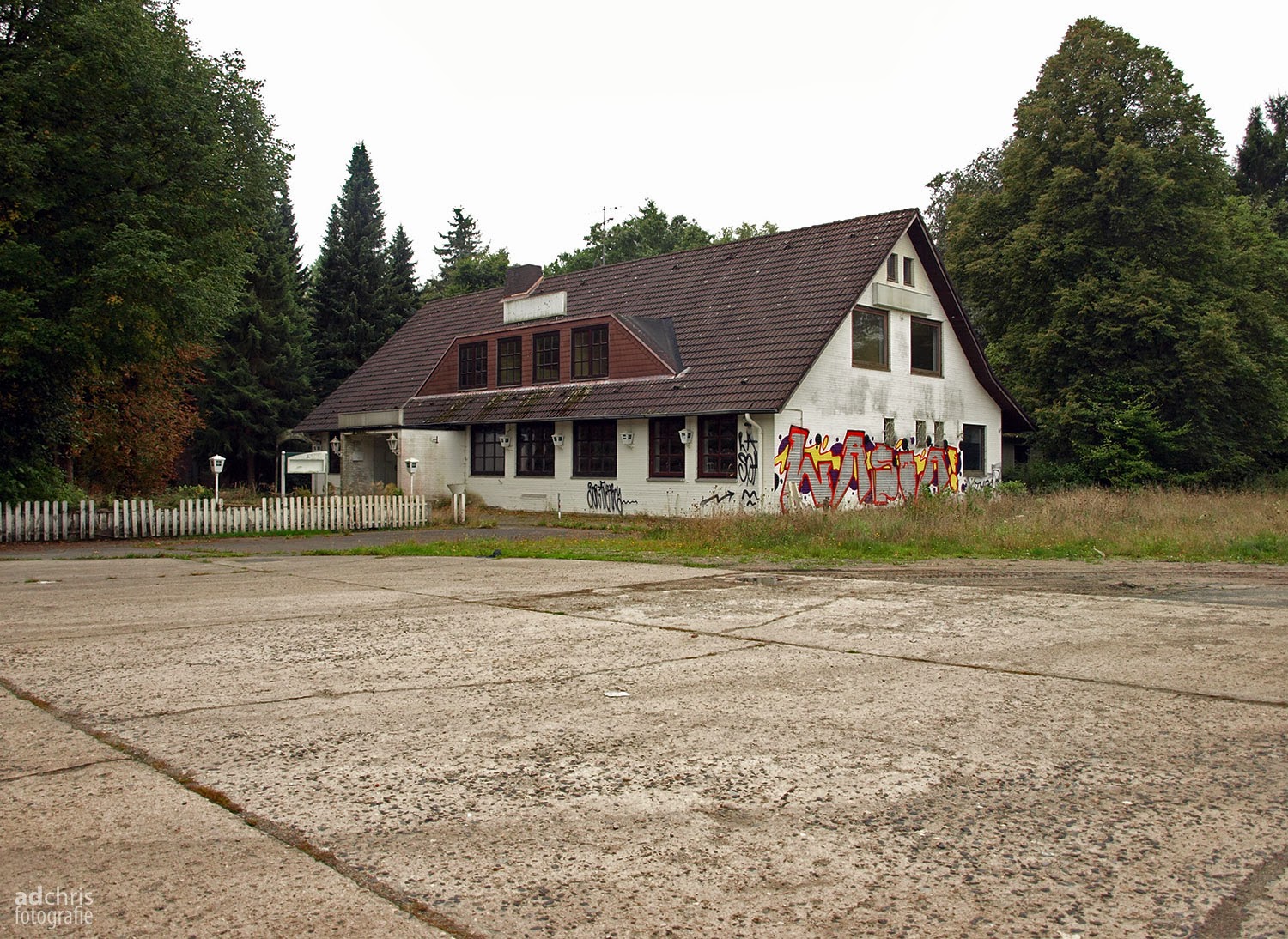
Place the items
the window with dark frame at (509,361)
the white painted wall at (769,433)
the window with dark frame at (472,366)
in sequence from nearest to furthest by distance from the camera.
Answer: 1. the white painted wall at (769,433)
2. the window with dark frame at (509,361)
3. the window with dark frame at (472,366)

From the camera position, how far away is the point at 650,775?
4336 mm

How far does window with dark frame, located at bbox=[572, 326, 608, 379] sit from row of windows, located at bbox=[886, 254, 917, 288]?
8009mm

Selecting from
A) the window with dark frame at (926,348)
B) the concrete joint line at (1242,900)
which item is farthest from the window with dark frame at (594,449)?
the concrete joint line at (1242,900)

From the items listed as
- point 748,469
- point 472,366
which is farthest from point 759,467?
point 472,366

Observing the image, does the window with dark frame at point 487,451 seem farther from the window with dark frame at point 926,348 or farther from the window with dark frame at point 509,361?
the window with dark frame at point 926,348

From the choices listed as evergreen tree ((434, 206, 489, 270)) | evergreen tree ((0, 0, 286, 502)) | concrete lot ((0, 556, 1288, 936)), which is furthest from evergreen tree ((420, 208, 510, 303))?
concrete lot ((0, 556, 1288, 936))

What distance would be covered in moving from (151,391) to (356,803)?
3285 centimetres

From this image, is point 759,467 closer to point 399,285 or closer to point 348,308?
point 348,308

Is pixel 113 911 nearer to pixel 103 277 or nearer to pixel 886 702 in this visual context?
pixel 886 702

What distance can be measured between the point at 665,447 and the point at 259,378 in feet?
89.0

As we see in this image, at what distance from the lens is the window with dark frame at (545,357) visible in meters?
30.7

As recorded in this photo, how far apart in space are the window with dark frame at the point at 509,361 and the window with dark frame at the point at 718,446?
830 cm

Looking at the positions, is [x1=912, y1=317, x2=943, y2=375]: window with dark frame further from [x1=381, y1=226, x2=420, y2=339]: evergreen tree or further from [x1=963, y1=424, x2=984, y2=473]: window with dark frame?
[x1=381, y1=226, x2=420, y2=339]: evergreen tree

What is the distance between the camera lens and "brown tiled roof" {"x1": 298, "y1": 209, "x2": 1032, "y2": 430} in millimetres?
24906
